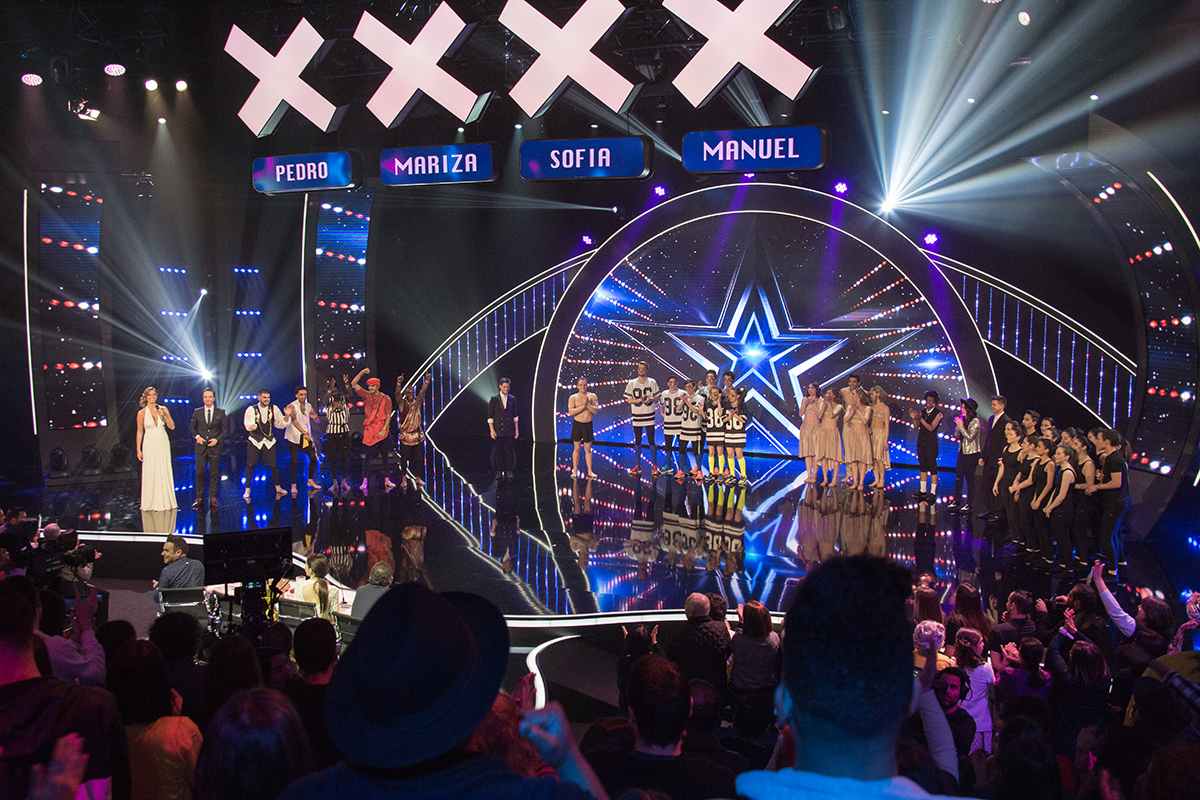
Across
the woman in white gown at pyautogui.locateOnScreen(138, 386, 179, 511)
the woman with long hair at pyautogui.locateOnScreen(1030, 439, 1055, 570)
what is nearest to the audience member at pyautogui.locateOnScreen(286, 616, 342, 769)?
the woman with long hair at pyautogui.locateOnScreen(1030, 439, 1055, 570)

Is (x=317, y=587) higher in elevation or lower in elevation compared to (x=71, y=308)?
lower

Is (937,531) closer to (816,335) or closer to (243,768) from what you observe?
(816,335)

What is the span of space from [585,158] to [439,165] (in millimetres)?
1537

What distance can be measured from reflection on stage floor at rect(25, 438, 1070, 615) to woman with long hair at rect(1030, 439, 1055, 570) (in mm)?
311

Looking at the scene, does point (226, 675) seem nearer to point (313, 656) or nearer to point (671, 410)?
point (313, 656)

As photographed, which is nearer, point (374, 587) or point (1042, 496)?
→ point (374, 587)

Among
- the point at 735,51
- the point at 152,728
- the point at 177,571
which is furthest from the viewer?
the point at 735,51

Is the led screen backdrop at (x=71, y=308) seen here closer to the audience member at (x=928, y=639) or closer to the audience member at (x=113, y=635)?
the audience member at (x=113, y=635)

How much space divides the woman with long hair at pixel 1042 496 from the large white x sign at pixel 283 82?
8.21 meters

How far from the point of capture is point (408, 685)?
51.7 inches

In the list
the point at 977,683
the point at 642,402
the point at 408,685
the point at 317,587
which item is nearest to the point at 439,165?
the point at 317,587

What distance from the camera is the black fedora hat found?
50.9 inches

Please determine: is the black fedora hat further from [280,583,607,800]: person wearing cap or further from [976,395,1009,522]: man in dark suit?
[976,395,1009,522]: man in dark suit

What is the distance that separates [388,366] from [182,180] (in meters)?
4.79
